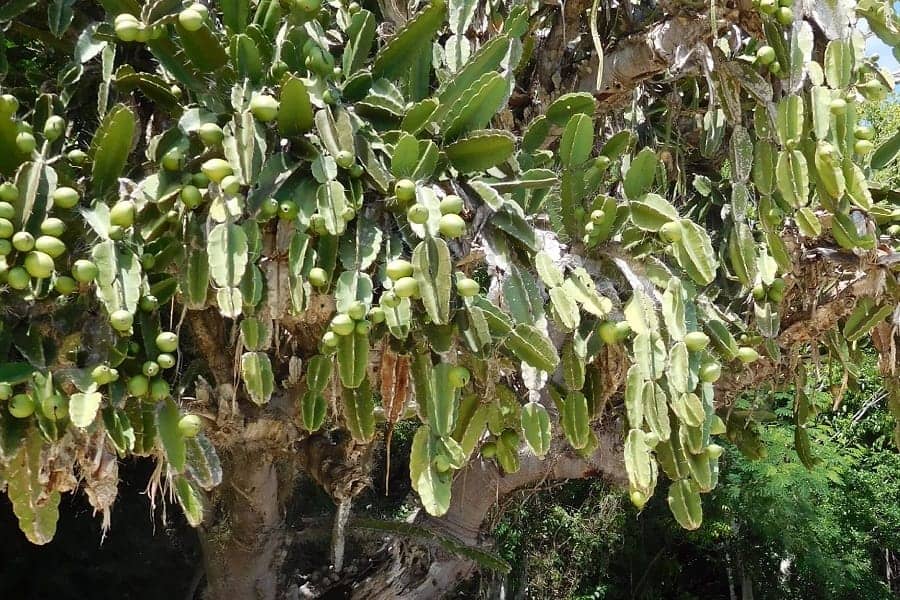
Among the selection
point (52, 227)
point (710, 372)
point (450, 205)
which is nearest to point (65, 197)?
point (52, 227)

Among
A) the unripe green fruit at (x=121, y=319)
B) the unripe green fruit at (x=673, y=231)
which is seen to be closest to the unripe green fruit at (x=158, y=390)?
the unripe green fruit at (x=121, y=319)

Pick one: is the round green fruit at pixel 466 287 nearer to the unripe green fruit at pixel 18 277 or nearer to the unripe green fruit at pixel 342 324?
the unripe green fruit at pixel 342 324

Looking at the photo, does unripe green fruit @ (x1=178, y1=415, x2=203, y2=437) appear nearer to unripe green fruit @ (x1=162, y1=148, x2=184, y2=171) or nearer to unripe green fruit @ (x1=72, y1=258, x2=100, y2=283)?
unripe green fruit @ (x1=72, y1=258, x2=100, y2=283)

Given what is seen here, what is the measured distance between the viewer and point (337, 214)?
41.1 inches

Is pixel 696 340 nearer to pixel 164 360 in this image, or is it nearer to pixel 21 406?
pixel 164 360

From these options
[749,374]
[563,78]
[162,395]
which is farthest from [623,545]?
[162,395]

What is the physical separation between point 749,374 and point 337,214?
1448 millimetres

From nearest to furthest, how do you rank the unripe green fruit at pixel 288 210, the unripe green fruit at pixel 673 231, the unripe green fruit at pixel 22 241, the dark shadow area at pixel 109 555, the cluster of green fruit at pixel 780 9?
the unripe green fruit at pixel 22 241, the unripe green fruit at pixel 288 210, the unripe green fruit at pixel 673 231, the cluster of green fruit at pixel 780 9, the dark shadow area at pixel 109 555

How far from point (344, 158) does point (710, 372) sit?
0.60 m

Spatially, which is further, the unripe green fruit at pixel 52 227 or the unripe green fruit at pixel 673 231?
the unripe green fruit at pixel 673 231

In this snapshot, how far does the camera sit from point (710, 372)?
1184 mm

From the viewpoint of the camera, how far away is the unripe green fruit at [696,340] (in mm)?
1142

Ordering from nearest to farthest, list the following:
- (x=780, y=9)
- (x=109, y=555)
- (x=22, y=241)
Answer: (x=22, y=241)
(x=780, y=9)
(x=109, y=555)

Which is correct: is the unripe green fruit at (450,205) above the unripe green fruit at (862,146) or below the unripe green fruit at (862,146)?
above
